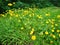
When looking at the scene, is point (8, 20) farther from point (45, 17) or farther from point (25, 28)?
point (45, 17)

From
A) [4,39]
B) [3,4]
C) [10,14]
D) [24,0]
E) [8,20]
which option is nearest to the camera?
[4,39]

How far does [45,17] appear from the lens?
188 inches

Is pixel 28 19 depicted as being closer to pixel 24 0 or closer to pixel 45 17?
pixel 45 17

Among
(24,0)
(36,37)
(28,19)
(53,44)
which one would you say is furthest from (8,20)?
(24,0)

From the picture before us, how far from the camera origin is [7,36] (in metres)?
3.85

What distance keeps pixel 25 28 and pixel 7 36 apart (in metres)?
0.53

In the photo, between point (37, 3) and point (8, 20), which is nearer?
point (8, 20)

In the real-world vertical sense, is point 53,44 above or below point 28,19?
below

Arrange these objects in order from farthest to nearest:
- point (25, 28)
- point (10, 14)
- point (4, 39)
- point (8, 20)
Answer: point (10, 14), point (8, 20), point (25, 28), point (4, 39)

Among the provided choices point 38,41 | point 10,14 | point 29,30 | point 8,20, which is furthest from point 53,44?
point 10,14

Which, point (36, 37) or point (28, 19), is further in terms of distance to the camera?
point (28, 19)

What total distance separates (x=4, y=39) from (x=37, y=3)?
3.00 m

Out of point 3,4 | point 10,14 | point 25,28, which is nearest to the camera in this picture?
point 25,28

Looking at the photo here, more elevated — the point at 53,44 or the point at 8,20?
the point at 8,20
